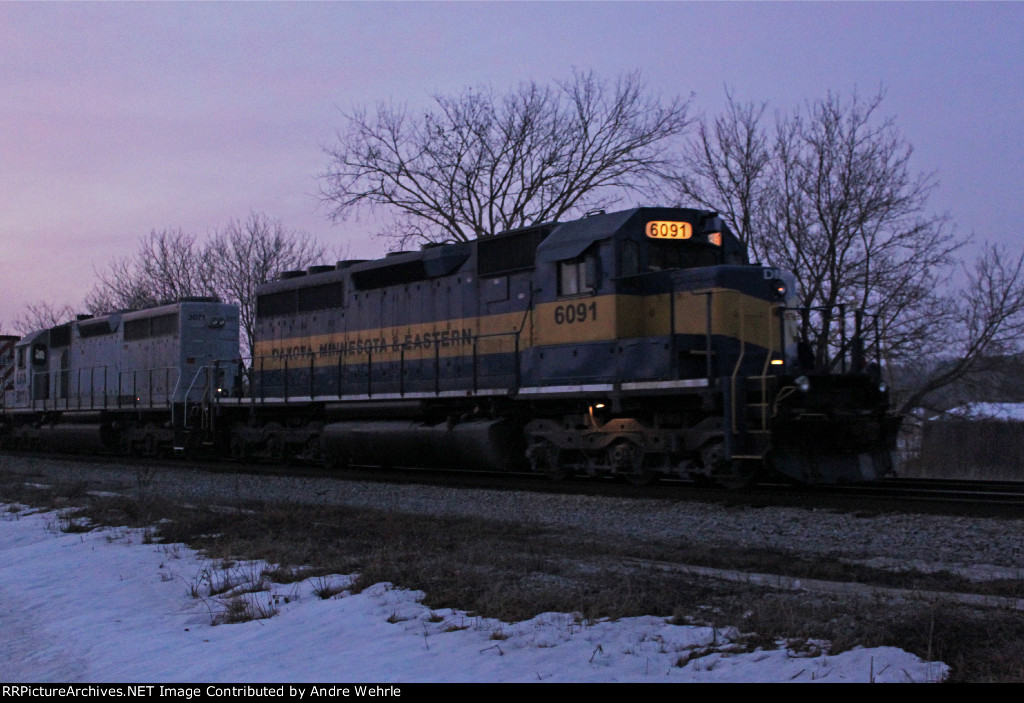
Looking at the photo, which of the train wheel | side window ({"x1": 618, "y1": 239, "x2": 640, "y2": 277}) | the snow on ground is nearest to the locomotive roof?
side window ({"x1": 618, "y1": 239, "x2": 640, "y2": 277})

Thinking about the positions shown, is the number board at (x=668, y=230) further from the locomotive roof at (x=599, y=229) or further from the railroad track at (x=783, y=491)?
the railroad track at (x=783, y=491)

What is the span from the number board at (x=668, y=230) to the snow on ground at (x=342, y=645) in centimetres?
741

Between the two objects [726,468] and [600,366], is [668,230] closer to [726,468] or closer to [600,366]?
[600,366]

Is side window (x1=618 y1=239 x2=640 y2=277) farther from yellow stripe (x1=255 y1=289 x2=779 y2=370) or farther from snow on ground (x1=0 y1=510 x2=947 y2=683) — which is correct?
snow on ground (x1=0 y1=510 x2=947 y2=683)

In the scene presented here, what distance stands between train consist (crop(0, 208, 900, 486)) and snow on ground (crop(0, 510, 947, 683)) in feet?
20.7

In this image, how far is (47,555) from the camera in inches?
327

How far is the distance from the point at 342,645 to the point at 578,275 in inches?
332

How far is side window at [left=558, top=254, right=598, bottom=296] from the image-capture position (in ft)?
40.5

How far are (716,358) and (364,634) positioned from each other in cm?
765

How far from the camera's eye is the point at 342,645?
16.0 feet

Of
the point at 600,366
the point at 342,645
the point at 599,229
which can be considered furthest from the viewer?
the point at 599,229

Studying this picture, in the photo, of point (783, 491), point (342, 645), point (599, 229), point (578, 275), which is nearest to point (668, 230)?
point (599, 229)

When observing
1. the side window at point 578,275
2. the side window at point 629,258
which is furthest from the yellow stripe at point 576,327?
the side window at point 629,258
